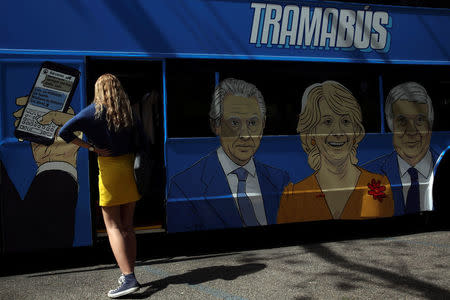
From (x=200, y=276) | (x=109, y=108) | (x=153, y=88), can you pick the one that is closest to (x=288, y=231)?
(x=200, y=276)

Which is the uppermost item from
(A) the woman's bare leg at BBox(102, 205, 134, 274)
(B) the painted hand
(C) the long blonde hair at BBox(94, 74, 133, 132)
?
(C) the long blonde hair at BBox(94, 74, 133, 132)

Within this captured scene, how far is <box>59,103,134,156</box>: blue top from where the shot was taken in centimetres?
393

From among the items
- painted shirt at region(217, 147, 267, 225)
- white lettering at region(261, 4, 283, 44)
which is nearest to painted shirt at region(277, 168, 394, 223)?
painted shirt at region(217, 147, 267, 225)

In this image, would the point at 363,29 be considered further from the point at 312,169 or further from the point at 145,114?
the point at 145,114

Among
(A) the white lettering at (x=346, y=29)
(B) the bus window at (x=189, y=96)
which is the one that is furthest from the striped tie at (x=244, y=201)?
(A) the white lettering at (x=346, y=29)

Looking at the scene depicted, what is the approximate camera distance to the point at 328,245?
5699mm

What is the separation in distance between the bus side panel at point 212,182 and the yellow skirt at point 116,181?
107 centimetres

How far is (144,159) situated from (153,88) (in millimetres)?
2486

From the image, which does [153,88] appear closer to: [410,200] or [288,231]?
[288,231]

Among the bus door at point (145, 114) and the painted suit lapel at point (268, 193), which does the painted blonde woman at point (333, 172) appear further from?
the bus door at point (145, 114)

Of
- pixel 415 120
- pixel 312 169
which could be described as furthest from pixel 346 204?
pixel 415 120

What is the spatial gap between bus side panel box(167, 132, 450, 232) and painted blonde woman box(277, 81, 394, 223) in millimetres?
28

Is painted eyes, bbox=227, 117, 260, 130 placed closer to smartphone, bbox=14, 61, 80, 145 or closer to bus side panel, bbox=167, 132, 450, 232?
bus side panel, bbox=167, 132, 450, 232

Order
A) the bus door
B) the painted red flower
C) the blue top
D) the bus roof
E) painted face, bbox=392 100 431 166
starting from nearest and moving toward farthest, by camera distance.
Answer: the blue top → the bus roof → the bus door → the painted red flower → painted face, bbox=392 100 431 166
